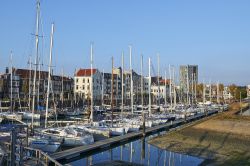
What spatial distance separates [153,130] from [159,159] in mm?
15220

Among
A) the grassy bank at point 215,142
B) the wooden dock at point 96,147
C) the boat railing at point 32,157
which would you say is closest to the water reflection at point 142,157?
the wooden dock at point 96,147

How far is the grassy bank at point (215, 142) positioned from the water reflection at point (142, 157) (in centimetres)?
137

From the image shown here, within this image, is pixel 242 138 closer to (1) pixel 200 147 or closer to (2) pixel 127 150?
(1) pixel 200 147

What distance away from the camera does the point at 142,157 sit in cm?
3547

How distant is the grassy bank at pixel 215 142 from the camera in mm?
33156

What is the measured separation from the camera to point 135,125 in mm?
49156

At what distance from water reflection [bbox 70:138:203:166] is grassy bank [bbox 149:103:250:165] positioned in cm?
137

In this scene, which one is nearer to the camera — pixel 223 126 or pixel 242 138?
pixel 242 138

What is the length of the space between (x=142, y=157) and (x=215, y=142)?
1102cm

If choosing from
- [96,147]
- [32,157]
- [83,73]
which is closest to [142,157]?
[96,147]

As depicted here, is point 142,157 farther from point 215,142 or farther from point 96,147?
point 215,142

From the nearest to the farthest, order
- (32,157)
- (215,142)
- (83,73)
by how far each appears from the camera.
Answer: (32,157), (215,142), (83,73)

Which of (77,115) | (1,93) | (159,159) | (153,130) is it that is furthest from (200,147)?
(1,93)

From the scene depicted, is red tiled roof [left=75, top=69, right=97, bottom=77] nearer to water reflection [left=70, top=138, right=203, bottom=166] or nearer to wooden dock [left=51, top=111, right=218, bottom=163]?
wooden dock [left=51, top=111, right=218, bottom=163]
